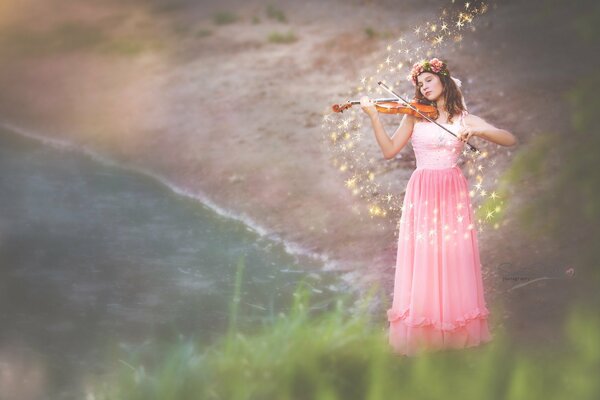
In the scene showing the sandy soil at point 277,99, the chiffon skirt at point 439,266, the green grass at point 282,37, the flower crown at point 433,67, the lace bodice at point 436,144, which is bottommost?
the chiffon skirt at point 439,266

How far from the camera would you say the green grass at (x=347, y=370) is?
3932mm

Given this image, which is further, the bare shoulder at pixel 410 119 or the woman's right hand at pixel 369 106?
the bare shoulder at pixel 410 119

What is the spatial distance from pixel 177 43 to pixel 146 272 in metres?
4.73

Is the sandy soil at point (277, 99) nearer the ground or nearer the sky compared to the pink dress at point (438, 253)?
nearer the sky

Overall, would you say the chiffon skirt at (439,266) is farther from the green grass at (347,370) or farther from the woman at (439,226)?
the green grass at (347,370)

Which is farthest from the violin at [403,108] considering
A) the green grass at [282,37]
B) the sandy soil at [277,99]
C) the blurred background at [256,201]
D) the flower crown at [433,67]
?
the green grass at [282,37]

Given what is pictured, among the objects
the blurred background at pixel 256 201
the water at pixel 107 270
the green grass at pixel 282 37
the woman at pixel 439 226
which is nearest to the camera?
the woman at pixel 439 226

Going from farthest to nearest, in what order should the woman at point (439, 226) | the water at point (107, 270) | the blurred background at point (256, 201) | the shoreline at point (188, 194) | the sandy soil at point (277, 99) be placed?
the sandy soil at point (277, 99) → the shoreline at point (188, 194) → the water at point (107, 270) → the blurred background at point (256, 201) → the woman at point (439, 226)

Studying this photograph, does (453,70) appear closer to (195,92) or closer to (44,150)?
(195,92)

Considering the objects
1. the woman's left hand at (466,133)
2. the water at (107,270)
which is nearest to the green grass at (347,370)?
the water at (107,270)

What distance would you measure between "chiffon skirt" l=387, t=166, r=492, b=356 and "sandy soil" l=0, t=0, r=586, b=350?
77cm

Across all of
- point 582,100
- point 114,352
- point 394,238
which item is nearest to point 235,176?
point 394,238

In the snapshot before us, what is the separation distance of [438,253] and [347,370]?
0.67m

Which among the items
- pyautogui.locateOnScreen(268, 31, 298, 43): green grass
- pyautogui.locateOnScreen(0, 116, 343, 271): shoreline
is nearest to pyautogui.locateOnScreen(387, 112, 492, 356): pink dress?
pyautogui.locateOnScreen(0, 116, 343, 271): shoreline
